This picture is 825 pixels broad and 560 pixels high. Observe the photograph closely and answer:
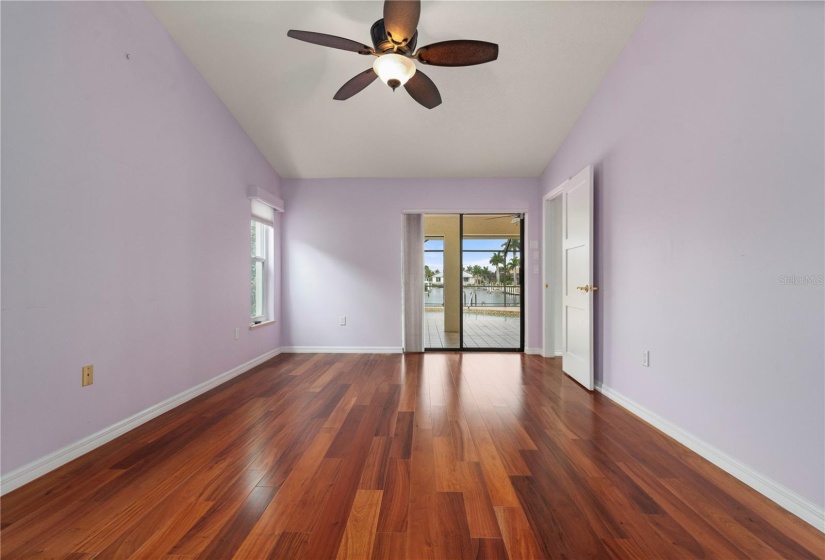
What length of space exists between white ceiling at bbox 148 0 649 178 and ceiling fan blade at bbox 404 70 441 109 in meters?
0.59

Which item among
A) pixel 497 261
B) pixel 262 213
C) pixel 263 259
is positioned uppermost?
pixel 262 213

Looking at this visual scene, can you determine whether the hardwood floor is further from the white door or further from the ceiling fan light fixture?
the ceiling fan light fixture

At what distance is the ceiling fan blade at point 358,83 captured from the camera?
2.48 meters

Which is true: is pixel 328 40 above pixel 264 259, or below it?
above

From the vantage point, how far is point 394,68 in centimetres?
221

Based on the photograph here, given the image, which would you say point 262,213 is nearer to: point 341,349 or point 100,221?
point 341,349

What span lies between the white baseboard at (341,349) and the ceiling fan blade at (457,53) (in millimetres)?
3510

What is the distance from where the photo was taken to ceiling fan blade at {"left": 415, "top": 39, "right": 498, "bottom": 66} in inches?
85.4

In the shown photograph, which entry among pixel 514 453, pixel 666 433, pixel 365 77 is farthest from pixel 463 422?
pixel 365 77

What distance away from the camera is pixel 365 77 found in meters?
2.52

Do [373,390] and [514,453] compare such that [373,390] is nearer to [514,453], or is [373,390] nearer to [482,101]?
[514,453]

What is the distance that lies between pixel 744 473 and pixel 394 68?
2881mm

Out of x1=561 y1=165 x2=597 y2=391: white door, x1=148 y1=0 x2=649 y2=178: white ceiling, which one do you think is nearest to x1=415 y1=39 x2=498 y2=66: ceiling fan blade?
x1=148 y1=0 x2=649 y2=178: white ceiling

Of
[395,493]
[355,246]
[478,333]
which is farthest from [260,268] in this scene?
[478,333]
